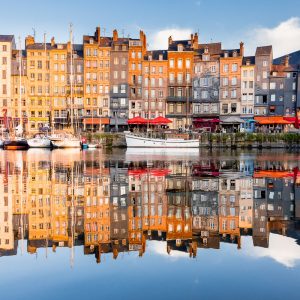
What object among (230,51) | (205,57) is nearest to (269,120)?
(230,51)

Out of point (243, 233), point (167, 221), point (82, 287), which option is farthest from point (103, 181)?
point (82, 287)

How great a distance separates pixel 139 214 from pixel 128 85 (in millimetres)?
69370

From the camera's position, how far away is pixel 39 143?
197 ft

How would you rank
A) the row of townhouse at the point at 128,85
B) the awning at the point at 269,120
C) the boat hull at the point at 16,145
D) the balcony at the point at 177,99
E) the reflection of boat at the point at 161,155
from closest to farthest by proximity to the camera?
the reflection of boat at the point at 161,155 < the boat hull at the point at 16,145 < the awning at the point at 269,120 < the row of townhouse at the point at 128,85 < the balcony at the point at 177,99

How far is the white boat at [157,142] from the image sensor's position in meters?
58.8

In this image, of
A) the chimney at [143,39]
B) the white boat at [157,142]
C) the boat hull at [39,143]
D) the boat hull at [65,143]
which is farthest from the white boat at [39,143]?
the chimney at [143,39]

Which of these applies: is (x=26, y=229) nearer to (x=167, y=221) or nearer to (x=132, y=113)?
(x=167, y=221)

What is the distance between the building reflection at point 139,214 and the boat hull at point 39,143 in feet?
133

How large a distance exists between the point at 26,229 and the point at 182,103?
7182 cm

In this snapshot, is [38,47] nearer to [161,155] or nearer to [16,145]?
[16,145]

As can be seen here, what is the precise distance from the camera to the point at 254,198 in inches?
608

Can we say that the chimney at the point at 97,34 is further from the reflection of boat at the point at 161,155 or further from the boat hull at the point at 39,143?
the reflection of boat at the point at 161,155

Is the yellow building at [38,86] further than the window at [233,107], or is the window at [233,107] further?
the yellow building at [38,86]

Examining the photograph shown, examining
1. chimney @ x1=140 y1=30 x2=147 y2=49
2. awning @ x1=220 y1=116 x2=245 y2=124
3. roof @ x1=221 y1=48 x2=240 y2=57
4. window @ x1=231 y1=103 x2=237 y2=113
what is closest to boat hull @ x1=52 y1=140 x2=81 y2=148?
awning @ x1=220 y1=116 x2=245 y2=124
